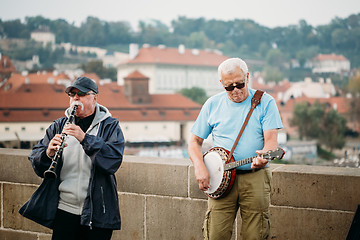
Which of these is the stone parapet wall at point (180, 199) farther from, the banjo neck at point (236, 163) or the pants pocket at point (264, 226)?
the banjo neck at point (236, 163)

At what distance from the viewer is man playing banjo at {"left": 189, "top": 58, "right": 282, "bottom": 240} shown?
2.81 m

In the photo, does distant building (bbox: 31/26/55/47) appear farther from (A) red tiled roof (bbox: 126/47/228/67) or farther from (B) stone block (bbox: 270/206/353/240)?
(B) stone block (bbox: 270/206/353/240)

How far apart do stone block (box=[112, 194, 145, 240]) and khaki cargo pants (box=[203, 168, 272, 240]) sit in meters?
1.37

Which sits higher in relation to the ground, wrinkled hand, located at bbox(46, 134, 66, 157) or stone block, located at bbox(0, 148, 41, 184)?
wrinkled hand, located at bbox(46, 134, 66, 157)

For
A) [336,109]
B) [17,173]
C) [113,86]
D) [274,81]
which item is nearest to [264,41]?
[274,81]

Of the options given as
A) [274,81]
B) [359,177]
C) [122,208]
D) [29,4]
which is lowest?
[122,208]

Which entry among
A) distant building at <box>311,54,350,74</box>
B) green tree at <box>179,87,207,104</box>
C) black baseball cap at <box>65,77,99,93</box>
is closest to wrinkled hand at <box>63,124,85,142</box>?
black baseball cap at <box>65,77,99,93</box>

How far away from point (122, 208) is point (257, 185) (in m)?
1.73

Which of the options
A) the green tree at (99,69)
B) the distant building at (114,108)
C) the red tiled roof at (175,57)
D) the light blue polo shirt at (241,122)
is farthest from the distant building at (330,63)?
the light blue polo shirt at (241,122)

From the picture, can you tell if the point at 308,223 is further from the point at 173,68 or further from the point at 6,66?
the point at 173,68

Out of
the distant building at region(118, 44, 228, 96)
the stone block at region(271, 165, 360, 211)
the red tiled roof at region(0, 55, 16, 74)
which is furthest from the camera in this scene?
the distant building at region(118, 44, 228, 96)

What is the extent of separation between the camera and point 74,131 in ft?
8.65

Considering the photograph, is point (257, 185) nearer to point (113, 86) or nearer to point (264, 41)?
A: point (113, 86)

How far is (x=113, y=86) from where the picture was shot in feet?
395
